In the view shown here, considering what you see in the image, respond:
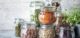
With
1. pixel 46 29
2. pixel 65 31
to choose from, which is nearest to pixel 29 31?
pixel 46 29

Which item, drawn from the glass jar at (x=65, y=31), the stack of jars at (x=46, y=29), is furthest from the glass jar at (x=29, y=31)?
the glass jar at (x=65, y=31)

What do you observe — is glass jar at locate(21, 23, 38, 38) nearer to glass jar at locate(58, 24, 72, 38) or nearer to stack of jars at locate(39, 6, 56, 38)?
stack of jars at locate(39, 6, 56, 38)

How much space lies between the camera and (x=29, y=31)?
1.01 meters

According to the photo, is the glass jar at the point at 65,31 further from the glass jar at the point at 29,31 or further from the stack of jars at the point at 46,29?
the glass jar at the point at 29,31

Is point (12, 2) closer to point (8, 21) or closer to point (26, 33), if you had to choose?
point (8, 21)

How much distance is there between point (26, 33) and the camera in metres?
1.01

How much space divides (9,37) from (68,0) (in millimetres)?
512

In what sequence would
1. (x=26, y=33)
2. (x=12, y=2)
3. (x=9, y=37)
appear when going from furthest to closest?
(x=12, y=2) < (x=9, y=37) < (x=26, y=33)

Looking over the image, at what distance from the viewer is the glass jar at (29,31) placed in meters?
1.01

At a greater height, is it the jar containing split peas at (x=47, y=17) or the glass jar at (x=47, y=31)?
the jar containing split peas at (x=47, y=17)

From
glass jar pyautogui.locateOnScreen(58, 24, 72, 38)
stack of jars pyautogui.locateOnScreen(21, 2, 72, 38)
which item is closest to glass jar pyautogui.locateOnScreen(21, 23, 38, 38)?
stack of jars pyautogui.locateOnScreen(21, 2, 72, 38)

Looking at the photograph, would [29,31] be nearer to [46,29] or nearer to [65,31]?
[46,29]

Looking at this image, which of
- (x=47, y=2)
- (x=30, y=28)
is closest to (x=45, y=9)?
(x=30, y=28)

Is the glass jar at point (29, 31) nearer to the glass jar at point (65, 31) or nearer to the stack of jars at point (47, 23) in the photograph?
the stack of jars at point (47, 23)
